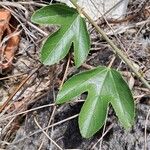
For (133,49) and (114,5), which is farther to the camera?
(114,5)

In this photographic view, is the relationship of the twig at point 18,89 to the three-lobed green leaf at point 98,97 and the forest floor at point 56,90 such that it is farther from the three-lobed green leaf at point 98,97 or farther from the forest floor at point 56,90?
the three-lobed green leaf at point 98,97

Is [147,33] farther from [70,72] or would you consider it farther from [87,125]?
[87,125]

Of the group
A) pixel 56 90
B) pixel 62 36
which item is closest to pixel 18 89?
pixel 56 90

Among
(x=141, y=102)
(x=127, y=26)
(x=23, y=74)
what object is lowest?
(x=141, y=102)

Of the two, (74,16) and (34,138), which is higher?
(74,16)

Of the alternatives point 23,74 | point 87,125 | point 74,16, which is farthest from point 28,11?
point 87,125

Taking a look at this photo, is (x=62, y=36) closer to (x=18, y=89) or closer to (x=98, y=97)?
(x=98, y=97)
